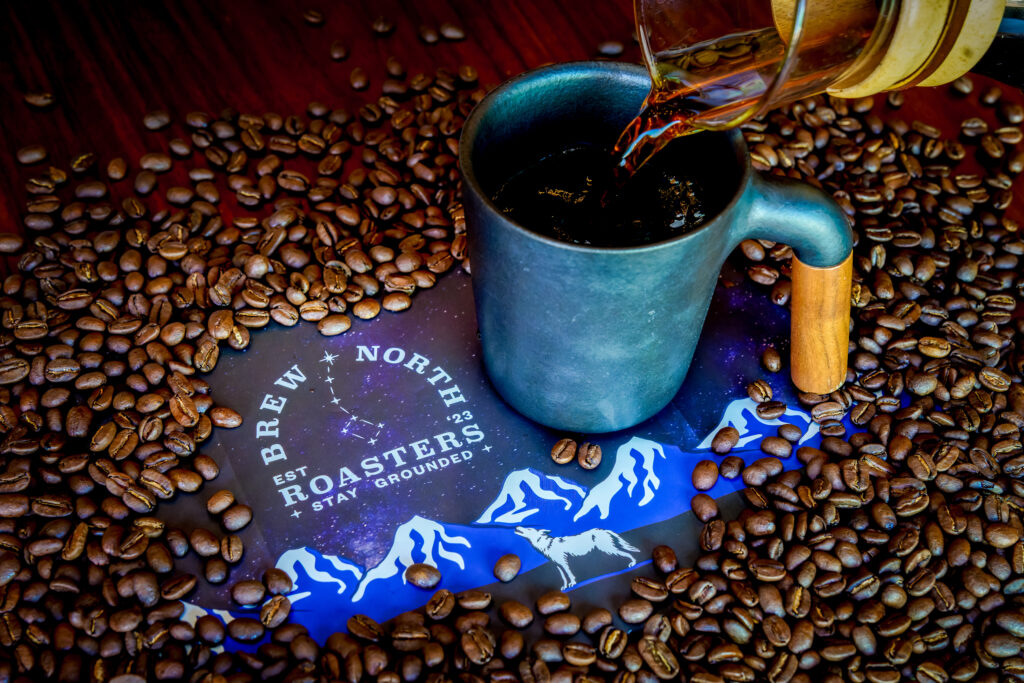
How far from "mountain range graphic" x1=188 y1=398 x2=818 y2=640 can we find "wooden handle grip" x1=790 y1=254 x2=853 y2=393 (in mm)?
66

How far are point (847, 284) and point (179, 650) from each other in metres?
0.93

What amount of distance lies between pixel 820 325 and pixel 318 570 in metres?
0.73

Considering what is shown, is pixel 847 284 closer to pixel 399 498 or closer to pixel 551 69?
pixel 551 69

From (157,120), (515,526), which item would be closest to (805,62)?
(515,526)

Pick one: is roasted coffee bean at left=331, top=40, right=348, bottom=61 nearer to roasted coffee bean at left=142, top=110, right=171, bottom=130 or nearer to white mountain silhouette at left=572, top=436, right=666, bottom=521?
roasted coffee bean at left=142, top=110, right=171, bottom=130

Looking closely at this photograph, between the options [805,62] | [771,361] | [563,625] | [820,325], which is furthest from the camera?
[771,361]

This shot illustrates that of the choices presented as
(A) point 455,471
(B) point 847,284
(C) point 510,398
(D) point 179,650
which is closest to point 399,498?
(A) point 455,471

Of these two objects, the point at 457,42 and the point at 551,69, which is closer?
the point at 551,69

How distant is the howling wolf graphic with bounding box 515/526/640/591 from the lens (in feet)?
3.62

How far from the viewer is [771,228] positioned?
1.00 metres

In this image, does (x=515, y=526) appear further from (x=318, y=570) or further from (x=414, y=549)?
(x=318, y=570)

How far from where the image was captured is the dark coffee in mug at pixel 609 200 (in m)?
1.04

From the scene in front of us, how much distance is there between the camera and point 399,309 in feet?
4.30

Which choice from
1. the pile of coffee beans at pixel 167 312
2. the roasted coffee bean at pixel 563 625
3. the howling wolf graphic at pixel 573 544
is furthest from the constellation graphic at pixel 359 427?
the roasted coffee bean at pixel 563 625
